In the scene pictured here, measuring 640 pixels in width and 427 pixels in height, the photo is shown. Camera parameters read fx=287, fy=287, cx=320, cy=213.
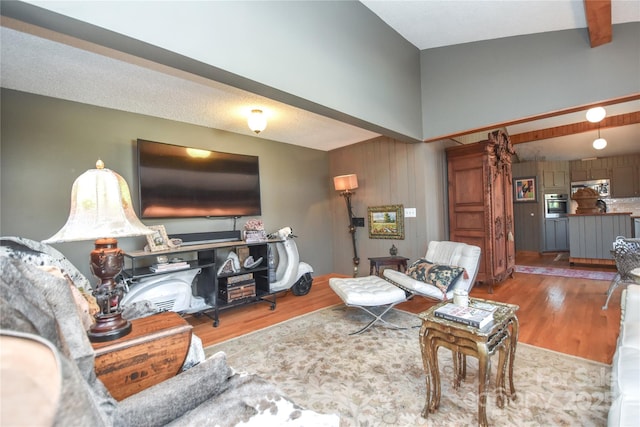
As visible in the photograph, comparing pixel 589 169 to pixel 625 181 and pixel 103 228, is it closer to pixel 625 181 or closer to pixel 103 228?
pixel 625 181

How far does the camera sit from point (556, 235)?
7.07 metres

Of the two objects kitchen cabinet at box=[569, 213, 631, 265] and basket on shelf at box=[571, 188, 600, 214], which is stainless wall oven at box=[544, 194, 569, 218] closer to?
basket on shelf at box=[571, 188, 600, 214]

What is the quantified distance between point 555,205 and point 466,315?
762 centimetres

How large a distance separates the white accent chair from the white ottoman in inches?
4.5

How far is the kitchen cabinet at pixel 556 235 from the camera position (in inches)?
278

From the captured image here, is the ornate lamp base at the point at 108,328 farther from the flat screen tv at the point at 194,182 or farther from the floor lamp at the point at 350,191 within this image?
the floor lamp at the point at 350,191

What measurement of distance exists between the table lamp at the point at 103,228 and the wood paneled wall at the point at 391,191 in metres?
3.54

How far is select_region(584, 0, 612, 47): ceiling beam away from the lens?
2234 millimetres

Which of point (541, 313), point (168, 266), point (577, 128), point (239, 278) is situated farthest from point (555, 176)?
point (168, 266)

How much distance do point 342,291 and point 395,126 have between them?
6.42 ft

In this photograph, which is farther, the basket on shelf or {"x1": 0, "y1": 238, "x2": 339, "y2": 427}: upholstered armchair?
the basket on shelf

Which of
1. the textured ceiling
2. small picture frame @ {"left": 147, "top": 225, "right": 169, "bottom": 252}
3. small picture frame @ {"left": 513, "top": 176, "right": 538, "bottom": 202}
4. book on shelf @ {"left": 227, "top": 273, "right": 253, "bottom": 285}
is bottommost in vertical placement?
book on shelf @ {"left": 227, "top": 273, "right": 253, "bottom": 285}

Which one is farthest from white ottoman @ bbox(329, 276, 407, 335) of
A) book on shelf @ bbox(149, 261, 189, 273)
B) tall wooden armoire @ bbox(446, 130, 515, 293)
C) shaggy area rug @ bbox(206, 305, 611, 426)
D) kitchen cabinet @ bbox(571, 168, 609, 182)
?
kitchen cabinet @ bbox(571, 168, 609, 182)

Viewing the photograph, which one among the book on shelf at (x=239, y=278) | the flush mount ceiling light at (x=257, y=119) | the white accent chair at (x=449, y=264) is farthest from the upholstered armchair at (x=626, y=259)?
the flush mount ceiling light at (x=257, y=119)
